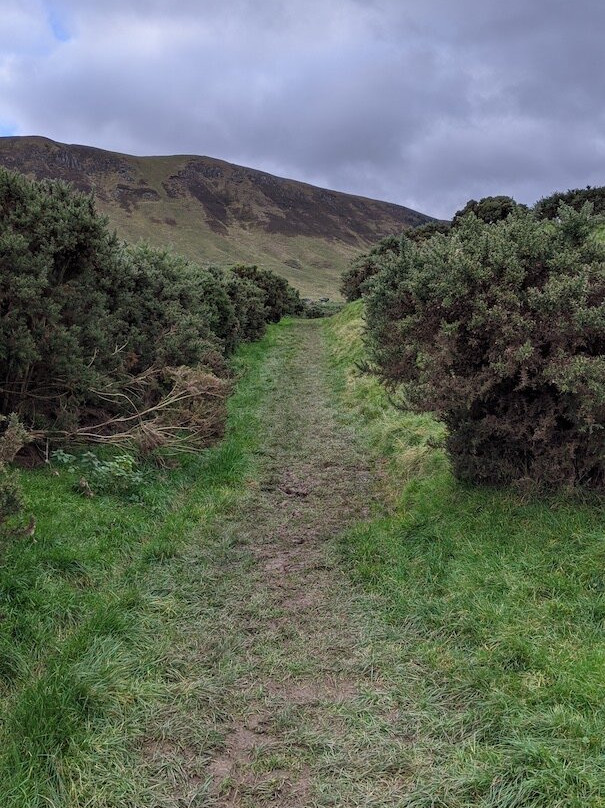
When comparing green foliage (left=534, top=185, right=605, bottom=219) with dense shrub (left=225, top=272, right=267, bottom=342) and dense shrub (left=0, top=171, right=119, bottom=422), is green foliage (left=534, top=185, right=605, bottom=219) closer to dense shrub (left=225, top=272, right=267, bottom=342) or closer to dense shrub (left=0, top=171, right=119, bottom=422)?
dense shrub (left=225, top=272, right=267, bottom=342)

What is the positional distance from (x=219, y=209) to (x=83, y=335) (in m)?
127

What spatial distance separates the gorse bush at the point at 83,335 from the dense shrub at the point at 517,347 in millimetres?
4131

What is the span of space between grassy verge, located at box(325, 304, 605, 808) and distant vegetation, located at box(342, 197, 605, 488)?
501mm

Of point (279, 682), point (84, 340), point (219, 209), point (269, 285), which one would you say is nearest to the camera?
point (279, 682)

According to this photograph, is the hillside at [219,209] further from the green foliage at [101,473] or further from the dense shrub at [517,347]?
the dense shrub at [517,347]

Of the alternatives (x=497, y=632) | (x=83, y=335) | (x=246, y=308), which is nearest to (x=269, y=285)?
(x=246, y=308)

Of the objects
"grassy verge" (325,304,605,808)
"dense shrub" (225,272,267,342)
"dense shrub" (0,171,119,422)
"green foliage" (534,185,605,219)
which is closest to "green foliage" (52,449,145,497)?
"dense shrub" (0,171,119,422)

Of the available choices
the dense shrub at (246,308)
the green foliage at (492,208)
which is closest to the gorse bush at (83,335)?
the dense shrub at (246,308)

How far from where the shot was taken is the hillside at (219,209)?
100875 mm

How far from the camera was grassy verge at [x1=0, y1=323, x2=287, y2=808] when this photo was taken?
2830 millimetres

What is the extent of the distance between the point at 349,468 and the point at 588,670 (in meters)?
5.34

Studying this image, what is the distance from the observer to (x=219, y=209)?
4882 inches

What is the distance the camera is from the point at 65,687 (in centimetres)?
330

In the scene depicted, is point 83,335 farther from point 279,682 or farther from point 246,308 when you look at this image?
point 246,308
